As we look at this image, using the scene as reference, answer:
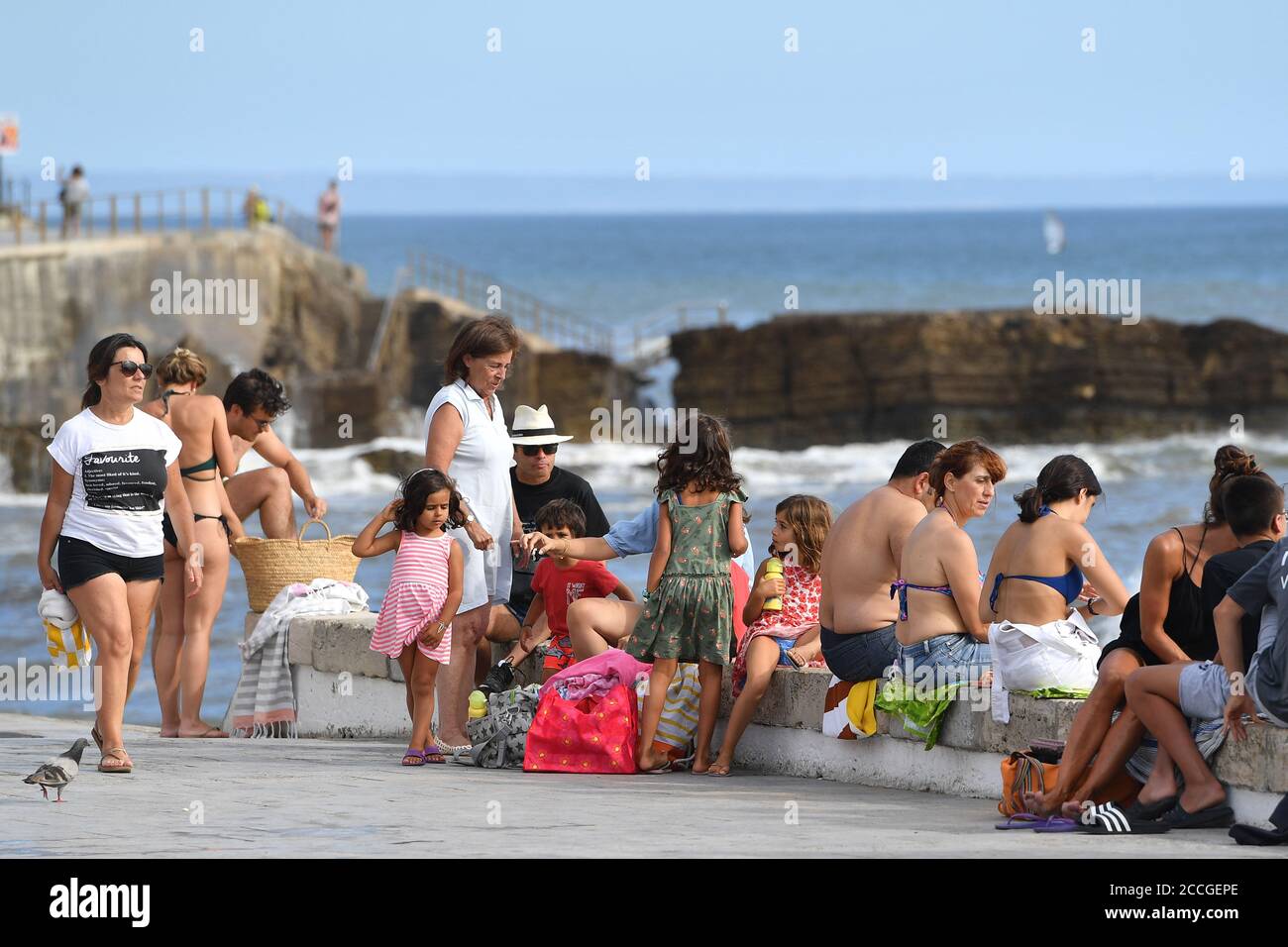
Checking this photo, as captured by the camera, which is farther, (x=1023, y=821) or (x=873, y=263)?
(x=873, y=263)

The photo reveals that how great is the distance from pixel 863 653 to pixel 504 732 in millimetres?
1563

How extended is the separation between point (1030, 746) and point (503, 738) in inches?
A: 89.7

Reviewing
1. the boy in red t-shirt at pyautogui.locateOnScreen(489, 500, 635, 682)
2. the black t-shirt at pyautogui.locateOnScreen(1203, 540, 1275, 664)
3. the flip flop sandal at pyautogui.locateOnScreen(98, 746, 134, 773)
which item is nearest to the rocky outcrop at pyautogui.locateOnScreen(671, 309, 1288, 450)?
the boy in red t-shirt at pyautogui.locateOnScreen(489, 500, 635, 682)

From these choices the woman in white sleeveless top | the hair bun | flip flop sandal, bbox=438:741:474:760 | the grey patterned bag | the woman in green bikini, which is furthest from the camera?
the woman in green bikini

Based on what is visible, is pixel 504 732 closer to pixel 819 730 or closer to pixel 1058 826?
pixel 819 730

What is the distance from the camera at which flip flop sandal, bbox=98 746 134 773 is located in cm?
731

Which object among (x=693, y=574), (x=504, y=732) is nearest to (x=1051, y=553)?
(x=693, y=574)

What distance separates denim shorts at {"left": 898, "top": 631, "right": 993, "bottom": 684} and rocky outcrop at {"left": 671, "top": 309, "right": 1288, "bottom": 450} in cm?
3769

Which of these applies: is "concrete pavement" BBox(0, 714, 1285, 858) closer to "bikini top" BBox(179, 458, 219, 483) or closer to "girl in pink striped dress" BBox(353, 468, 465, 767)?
"girl in pink striped dress" BBox(353, 468, 465, 767)

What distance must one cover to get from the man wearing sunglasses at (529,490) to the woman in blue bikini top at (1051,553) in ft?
7.46

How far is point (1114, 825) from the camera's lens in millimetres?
6078

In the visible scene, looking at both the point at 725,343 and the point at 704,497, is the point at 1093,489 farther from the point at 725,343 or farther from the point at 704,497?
the point at 725,343

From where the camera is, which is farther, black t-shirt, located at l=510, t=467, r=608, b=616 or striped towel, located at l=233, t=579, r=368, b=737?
striped towel, located at l=233, t=579, r=368, b=737

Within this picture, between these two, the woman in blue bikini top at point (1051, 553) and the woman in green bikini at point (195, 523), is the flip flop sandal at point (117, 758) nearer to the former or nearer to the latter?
the woman in green bikini at point (195, 523)
